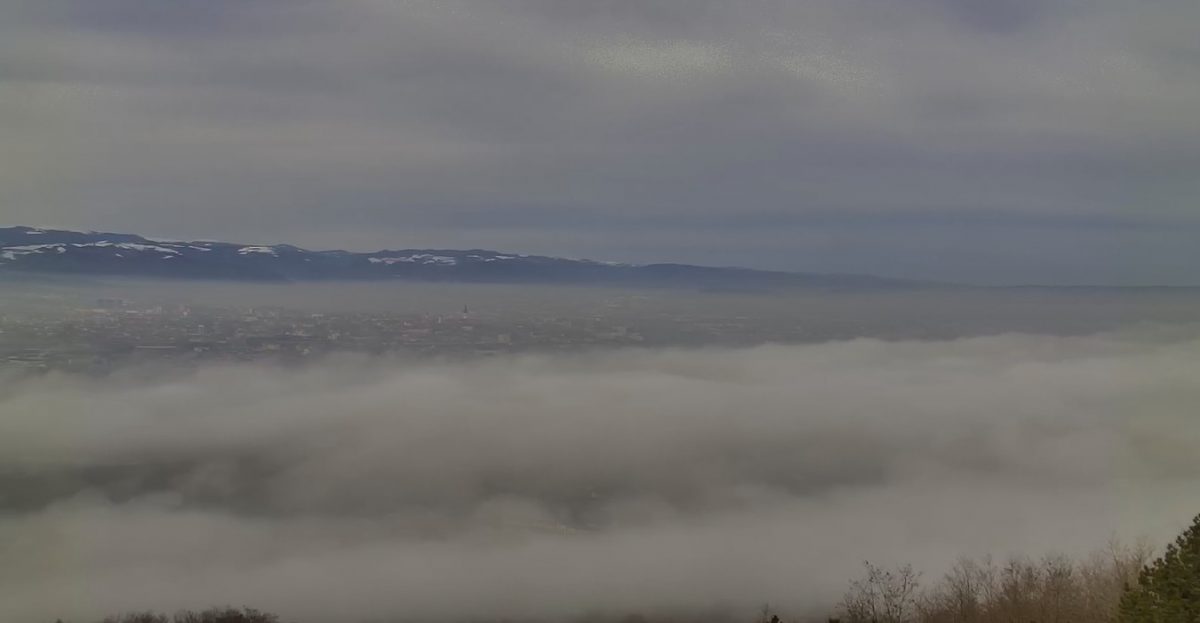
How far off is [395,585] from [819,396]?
55721 mm

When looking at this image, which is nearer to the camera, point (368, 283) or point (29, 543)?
point (29, 543)

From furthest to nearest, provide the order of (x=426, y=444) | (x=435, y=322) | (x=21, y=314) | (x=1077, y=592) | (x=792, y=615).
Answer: (x=426, y=444) < (x=435, y=322) < (x=21, y=314) < (x=792, y=615) < (x=1077, y=592)

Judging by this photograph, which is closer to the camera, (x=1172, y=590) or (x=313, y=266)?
(x=1172, y=590)

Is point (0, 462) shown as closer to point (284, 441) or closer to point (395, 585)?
point (395, 585)

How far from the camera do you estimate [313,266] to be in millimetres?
68938

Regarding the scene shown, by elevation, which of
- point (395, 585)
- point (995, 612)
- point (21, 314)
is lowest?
point (395, 585)

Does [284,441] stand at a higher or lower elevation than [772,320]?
lower

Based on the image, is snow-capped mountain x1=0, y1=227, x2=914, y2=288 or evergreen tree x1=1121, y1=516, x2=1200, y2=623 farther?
snow-capped mountain x1=0, y1=227, x2=914, y2=288

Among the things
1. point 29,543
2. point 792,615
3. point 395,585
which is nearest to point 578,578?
point 395,585

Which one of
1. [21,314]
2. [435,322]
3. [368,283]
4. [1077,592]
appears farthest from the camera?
[435,322]

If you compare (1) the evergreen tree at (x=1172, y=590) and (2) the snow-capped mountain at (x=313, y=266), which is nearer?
(1) the evergreen tree at (x=1172, y=590)

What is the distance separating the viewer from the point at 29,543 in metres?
44.4

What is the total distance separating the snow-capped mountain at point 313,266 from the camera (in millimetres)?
52656

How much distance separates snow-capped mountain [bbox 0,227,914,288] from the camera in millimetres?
52656
